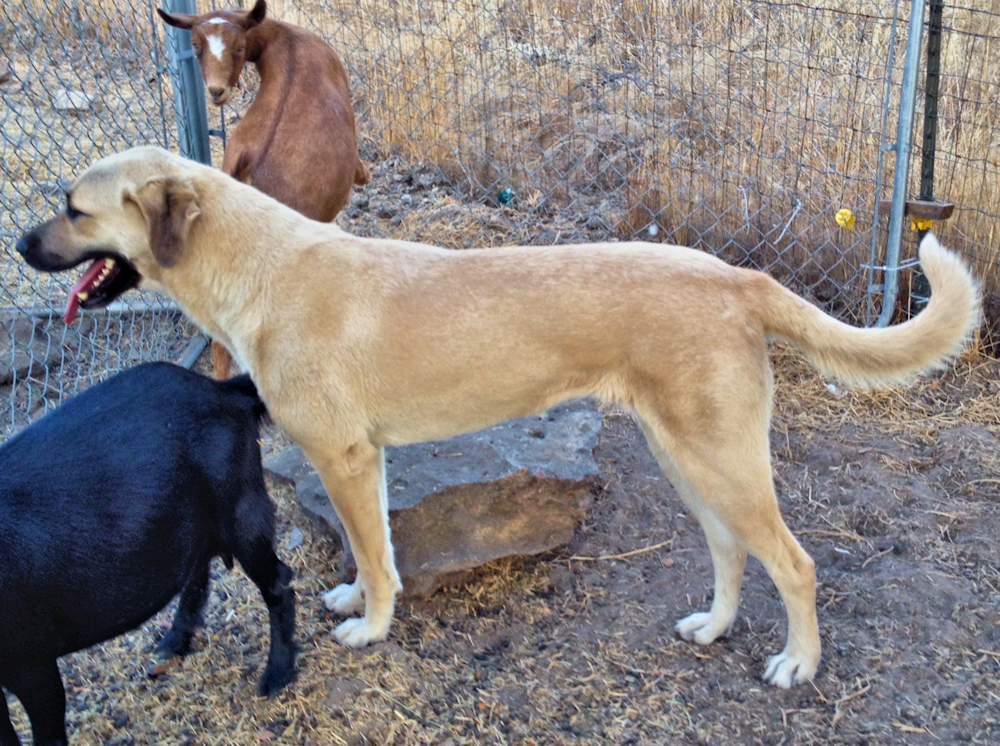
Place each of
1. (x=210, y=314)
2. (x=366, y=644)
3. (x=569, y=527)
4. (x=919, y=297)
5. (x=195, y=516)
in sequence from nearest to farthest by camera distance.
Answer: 1. (x=195, y=516)
2. (x=210, y=314)
3. (x=366, y=644)
4. (x=569, y=527)
5. (x=919, y=297)

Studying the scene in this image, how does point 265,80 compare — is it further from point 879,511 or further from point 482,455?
point 879,511

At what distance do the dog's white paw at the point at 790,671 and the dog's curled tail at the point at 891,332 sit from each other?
2.96 ft

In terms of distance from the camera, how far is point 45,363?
4.76 meters

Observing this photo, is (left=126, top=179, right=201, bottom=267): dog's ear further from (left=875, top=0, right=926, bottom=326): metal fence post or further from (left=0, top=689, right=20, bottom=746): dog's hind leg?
(left=875, top=0, right=926, bottom=326): metal fence post

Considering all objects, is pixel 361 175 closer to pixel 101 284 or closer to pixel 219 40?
pixel 219 40

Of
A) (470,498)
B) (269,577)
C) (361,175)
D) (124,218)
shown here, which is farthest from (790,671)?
(361,175)

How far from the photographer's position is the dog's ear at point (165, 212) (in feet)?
9.11

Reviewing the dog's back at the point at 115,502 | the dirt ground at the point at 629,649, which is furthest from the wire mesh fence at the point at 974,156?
the dog's back at the point at 115,502

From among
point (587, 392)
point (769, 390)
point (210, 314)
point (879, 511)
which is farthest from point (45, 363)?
point (879, 511)

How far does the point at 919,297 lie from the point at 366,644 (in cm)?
349

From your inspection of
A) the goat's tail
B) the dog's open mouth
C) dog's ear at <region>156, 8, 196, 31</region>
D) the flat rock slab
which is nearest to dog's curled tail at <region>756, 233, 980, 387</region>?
the flat rock slab

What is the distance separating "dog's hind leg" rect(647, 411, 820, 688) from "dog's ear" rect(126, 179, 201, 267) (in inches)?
62.0

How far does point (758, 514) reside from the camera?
2.74 m

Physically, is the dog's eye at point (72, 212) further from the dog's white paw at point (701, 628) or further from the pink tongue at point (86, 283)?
the dog's white paw at point (701, 628)
